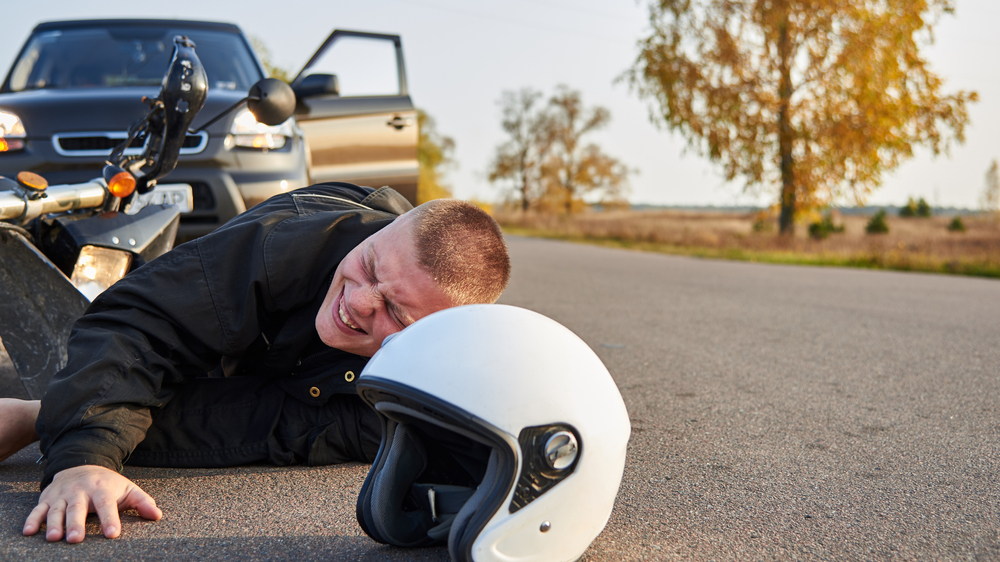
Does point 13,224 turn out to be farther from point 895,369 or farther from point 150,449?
point 895,369

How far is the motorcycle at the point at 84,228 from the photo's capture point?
2566 millimetres

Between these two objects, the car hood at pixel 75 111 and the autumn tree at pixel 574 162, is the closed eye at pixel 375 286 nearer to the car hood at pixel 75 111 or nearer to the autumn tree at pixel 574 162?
the car hood at pixel 75 111

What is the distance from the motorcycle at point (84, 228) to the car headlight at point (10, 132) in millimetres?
1384

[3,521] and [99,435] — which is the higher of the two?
[99,435]

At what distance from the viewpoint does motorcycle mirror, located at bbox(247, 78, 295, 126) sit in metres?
2.90

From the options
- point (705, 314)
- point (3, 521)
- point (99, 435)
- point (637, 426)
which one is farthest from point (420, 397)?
point (705, 314)

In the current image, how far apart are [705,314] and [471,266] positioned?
14.8 ft

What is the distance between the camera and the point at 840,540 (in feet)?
5.79

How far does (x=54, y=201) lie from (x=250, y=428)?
1215 mm

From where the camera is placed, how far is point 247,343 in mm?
2057

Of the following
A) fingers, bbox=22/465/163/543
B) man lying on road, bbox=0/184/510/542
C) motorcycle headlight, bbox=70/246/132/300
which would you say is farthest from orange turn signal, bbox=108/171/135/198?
fingers, bbox=22/465/163/543

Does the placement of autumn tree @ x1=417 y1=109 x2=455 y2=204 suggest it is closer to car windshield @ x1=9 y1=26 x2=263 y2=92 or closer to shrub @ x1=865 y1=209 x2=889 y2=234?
shrub @ x1=865 y1=209 x2=889 y2=234

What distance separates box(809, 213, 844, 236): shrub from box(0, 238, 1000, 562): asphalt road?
60.6 feet

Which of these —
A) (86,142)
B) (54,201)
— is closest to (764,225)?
(86,142)
